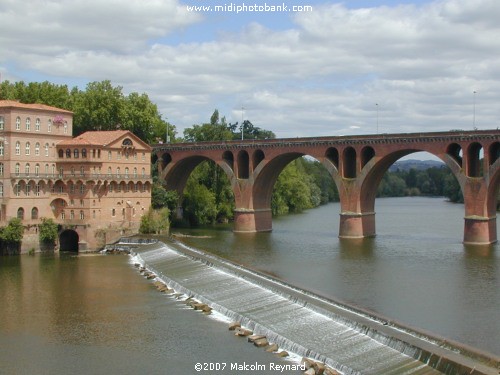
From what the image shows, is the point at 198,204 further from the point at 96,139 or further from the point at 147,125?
the point at 96,139

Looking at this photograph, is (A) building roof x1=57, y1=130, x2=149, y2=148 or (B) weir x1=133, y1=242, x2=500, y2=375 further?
(A) building roof x1=57, y1=130, x2=149, y2=148

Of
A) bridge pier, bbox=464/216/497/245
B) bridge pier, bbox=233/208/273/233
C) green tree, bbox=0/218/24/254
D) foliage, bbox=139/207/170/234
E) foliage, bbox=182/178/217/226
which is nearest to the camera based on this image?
green tree, bbox=0/218/24/254

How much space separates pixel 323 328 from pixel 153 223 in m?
51.1

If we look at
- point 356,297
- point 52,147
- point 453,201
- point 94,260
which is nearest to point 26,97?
point 52,147

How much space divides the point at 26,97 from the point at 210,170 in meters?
31.6

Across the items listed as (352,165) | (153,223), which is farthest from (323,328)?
(352,165)

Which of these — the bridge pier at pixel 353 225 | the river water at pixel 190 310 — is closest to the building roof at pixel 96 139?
the river water at pixel 190 310

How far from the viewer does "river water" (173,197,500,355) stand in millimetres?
47875

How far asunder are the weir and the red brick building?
2390 cm

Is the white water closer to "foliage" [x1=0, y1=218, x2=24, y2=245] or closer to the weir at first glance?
the weir

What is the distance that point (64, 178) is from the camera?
86.8 metres

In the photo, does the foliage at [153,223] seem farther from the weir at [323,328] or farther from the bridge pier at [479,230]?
the bridge pier at [479,230]

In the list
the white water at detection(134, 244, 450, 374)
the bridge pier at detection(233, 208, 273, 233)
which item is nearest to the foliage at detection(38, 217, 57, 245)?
the white water at detection(134, 244, 450, 374)

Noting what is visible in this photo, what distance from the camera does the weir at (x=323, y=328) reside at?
3625 centimetres
